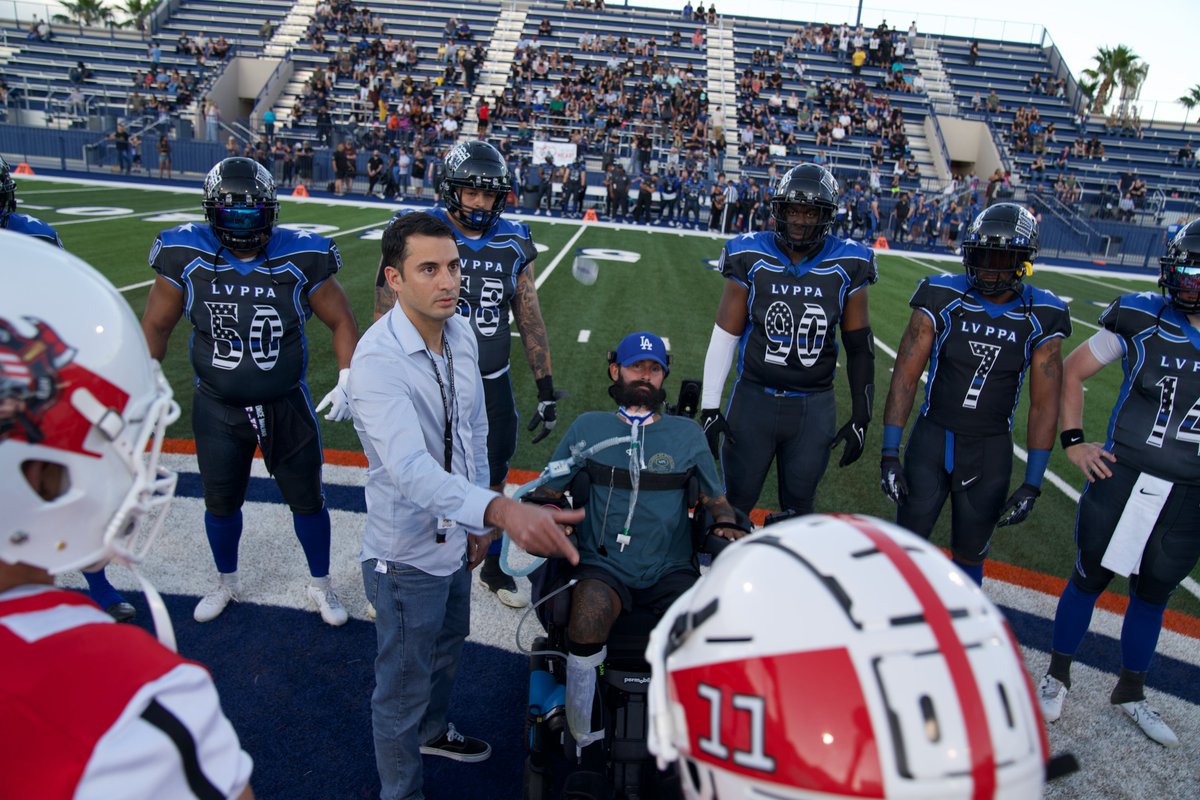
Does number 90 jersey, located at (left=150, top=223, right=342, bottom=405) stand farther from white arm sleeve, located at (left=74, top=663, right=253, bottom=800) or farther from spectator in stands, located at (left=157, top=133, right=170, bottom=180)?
spectator in stands, located at (left=157, top=133, right=170, bottom=180)

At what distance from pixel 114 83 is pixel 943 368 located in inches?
1612

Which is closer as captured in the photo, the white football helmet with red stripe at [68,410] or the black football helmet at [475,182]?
the white football helmet with red stripe at [68,410]

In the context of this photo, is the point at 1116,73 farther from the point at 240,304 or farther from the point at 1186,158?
the point at 240,304

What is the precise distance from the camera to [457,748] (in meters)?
3.14

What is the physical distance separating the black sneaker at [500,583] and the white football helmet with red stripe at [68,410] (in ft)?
10.4

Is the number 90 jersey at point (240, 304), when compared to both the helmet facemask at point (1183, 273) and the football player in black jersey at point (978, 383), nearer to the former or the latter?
the football player in black jersey at point (978, 383)

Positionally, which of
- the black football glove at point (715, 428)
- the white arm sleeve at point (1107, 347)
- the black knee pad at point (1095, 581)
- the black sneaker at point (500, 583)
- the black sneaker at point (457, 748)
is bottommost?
the black sneaker at point (457, 748)

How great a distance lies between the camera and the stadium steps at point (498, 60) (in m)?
34.8

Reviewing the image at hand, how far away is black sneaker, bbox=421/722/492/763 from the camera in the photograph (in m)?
3.13

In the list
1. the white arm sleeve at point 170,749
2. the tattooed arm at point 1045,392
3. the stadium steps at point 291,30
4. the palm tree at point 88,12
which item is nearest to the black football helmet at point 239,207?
the white arm sleeve at point 170,749

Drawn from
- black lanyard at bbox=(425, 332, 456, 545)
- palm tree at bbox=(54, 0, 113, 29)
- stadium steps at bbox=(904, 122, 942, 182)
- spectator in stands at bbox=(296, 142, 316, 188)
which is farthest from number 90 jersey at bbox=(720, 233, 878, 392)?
palm tree at bbox=(54, 0, 113, 29)

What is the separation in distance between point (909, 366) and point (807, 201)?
984 millimetres

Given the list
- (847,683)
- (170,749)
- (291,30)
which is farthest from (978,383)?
(291,30)

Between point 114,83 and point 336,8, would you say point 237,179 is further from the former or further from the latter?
point 336,8
